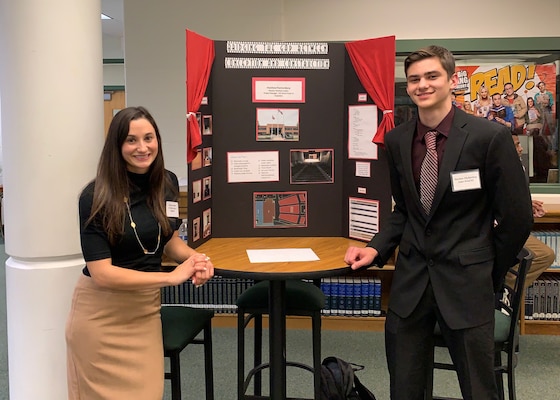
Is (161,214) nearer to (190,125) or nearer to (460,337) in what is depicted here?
(190,125)

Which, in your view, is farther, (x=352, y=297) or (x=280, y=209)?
(x=352, y=297)

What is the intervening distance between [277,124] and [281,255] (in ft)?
2.19

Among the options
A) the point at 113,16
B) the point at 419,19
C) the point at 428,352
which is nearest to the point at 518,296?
the point at 428,352

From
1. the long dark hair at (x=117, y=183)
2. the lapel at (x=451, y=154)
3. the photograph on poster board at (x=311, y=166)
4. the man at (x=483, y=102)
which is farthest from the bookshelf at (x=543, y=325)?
the long dark hair at (x=117, y=183)

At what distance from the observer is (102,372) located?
1788 millimetres

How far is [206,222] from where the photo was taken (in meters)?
2.33

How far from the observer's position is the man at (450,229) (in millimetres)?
1648

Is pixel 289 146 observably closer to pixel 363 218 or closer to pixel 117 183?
pixel 363 218

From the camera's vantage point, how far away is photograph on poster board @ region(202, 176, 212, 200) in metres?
2.29

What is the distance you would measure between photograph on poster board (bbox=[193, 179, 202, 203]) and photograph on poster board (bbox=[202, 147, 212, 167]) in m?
0.10

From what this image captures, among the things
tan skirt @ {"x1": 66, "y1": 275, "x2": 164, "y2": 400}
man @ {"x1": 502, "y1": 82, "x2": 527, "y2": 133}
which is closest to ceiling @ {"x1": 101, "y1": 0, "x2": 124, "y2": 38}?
man @ {"x1": 502, "y1": 82, "x2": 527, "y2": 133}

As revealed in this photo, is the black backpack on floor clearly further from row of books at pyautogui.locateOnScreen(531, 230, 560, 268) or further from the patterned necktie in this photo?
row of books at pyautogui.locateOnScreen(531, 230, 560, 268)

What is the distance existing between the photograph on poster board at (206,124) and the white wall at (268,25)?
196 centimetres

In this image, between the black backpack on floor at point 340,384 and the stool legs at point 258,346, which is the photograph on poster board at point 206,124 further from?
the black backpack on floor at point 340,384
